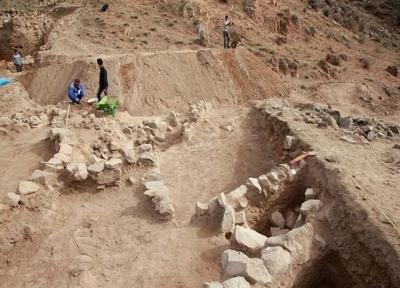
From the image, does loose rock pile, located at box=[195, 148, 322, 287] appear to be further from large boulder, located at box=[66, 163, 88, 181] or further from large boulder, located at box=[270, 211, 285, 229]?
large boulder, located at box=[66, 163, 88, 181]

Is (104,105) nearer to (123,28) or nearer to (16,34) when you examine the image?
(123,28)

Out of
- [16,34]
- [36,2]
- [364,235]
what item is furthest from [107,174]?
[36,2]

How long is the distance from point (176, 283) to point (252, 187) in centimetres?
261

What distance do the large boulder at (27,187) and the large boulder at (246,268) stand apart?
4.01 meters

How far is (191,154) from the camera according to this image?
34.1 ft

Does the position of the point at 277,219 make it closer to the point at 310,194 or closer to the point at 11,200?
the point at 310,194

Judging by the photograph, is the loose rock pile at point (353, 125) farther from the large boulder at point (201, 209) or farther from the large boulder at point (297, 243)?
the large boulder at point (201, 209)

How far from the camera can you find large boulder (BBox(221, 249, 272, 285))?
5.39m

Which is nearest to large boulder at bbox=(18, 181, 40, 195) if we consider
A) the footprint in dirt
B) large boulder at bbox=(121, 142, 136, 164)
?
the footprint in dirt

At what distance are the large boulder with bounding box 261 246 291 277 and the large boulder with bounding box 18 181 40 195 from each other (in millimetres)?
4408

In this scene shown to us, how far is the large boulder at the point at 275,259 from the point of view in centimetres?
564

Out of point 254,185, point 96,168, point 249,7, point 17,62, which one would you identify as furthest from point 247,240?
point 249,7

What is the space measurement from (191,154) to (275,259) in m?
5.03

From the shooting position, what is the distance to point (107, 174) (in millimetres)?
8273
